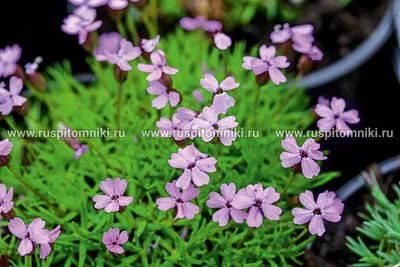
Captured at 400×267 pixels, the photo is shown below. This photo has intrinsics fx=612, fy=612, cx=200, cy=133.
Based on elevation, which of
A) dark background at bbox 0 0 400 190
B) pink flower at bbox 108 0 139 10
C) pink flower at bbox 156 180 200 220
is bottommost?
dark background at bbox 0 0 400 190

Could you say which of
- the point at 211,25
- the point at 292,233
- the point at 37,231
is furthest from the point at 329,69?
the point at 37,231

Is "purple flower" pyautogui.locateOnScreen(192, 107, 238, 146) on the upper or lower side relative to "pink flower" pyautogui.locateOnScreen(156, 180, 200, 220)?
upper

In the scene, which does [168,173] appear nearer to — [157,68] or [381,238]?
[157,68]

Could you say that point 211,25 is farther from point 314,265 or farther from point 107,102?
point 314,265

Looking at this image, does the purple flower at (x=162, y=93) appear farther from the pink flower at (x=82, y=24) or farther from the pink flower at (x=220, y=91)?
the pink flower at (x=82, y=24)

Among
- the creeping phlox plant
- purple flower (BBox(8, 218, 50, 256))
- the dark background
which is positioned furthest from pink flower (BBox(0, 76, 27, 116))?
the dark background

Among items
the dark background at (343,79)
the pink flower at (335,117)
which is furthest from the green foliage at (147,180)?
the dark background at (343,79)

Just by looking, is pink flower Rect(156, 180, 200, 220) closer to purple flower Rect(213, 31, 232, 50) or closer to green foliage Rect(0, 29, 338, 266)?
green foliage Rect(0, 29, 338, 266)

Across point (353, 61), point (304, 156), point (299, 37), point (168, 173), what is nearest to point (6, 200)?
point (168, 173)
